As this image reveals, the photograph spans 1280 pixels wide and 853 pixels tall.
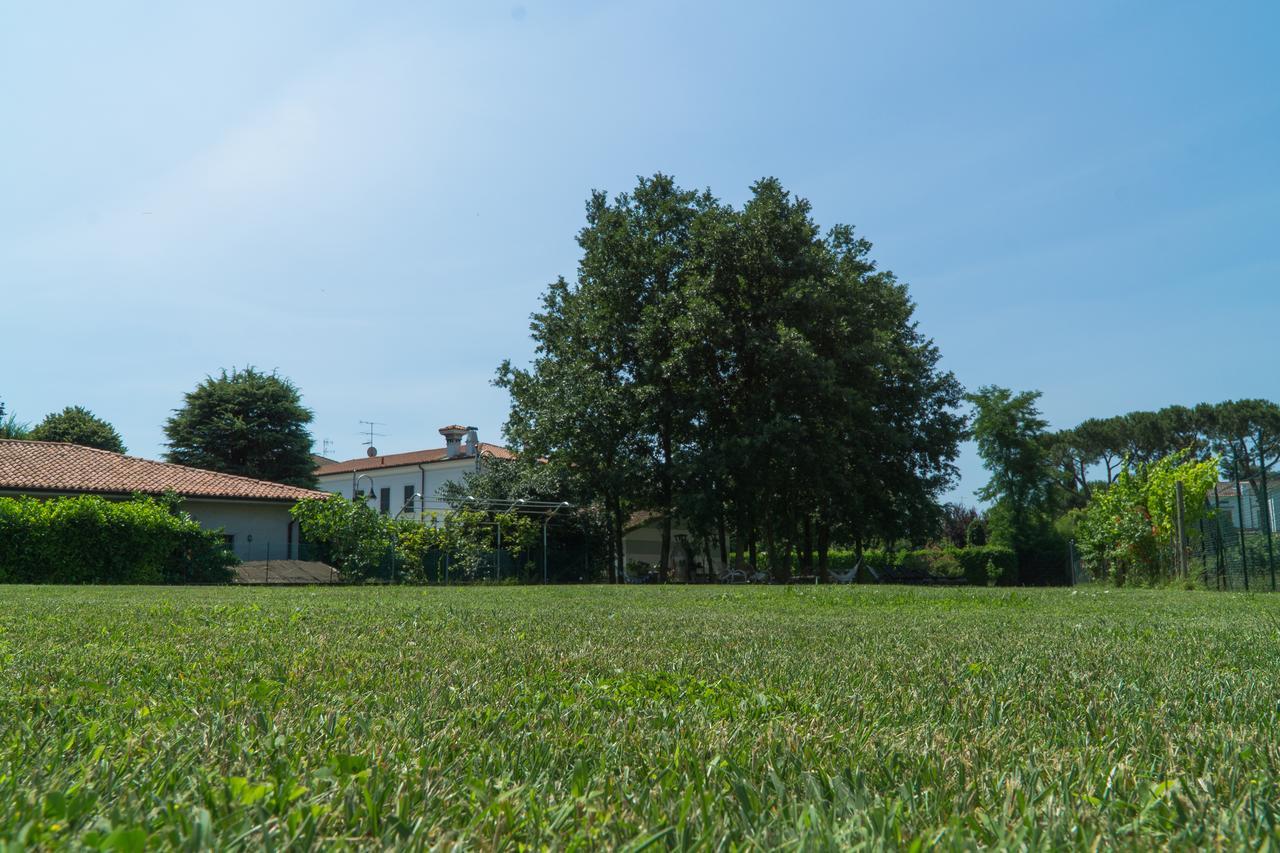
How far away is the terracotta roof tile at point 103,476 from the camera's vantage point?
28109mm

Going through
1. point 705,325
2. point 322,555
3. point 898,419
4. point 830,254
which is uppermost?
point 830,254

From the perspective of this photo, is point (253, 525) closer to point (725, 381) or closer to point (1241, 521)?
point (725, 381)

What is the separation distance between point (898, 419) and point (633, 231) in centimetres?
1142

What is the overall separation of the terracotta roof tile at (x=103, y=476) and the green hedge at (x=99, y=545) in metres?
4.46

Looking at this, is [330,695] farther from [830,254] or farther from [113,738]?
[830,254]

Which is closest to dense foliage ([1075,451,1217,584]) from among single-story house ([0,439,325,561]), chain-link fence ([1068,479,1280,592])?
chain-link fence ([1068,479,1280,592])

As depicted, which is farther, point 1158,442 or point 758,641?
point 1158,442

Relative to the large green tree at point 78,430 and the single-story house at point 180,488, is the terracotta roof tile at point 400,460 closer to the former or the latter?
the large green tree at point 78,430

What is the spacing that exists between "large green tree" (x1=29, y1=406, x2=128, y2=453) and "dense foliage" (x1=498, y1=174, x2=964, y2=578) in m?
30.6

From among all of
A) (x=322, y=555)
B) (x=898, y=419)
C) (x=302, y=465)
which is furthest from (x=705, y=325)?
(x=302, y=465)

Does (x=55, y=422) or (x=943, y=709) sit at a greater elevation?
(x=55, y=422)

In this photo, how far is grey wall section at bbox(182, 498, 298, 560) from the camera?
30484mm

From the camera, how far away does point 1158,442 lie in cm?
5734

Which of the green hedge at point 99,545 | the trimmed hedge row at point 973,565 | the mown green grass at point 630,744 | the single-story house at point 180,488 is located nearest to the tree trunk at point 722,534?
the trimmed hedge row at point 973,565
